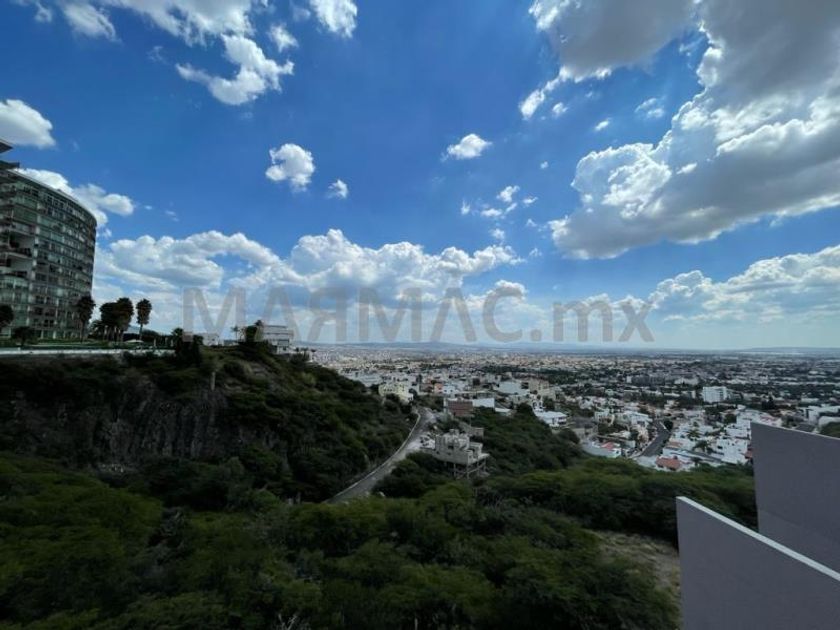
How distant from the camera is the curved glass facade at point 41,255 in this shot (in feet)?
97.8

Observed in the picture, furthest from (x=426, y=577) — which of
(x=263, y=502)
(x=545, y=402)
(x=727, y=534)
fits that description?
(x=545, y=402)

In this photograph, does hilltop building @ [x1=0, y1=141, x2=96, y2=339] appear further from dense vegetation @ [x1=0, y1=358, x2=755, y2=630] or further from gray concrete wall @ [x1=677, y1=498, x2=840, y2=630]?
gray concrete wall @ [x1=677, y1=498, x2=840, y2=630]

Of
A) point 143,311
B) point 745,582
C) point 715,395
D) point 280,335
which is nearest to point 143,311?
point 143,311

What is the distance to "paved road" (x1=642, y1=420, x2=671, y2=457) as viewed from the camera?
36447 mm

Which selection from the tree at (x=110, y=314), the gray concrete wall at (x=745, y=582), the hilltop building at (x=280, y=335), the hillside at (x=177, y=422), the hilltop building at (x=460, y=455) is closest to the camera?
the gray concrete wall at (x=745, y=582)

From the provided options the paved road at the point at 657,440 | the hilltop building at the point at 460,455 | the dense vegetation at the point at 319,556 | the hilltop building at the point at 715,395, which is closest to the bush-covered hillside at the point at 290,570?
the dense vegetation at the point at 319,556

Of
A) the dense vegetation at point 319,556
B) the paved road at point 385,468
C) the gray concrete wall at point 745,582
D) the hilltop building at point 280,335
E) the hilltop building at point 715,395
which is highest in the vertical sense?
the hilltop building at point 280,335

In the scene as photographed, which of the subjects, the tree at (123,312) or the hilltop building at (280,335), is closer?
the tree at (123,312)

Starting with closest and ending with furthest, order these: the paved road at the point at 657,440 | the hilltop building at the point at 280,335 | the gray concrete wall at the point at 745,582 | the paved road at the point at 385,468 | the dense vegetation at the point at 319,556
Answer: the gray concrete wall at the point at 745,582 → the dense vegetation at the point at 319,556 → the paved road at the point at 385,468 → the paved road at the point at 657,440 → the hilltop building at the point at 280,335

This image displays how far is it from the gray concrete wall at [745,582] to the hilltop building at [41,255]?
129 feet

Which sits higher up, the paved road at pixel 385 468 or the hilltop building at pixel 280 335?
the hilltop building at pixel 280 335

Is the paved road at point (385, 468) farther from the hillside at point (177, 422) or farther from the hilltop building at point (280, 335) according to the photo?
the hilltop building at point (280, 335)

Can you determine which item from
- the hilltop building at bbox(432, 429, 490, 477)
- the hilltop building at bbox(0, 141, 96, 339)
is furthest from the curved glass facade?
the hilltop building at bbox(432, 429, 490, 477)

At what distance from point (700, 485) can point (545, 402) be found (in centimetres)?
4621
